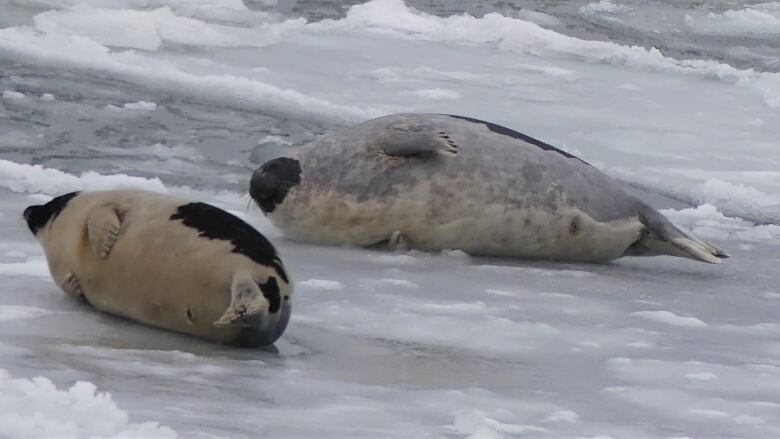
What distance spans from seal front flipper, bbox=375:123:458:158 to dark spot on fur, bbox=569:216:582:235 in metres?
0.48

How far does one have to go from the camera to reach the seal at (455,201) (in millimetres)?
5066

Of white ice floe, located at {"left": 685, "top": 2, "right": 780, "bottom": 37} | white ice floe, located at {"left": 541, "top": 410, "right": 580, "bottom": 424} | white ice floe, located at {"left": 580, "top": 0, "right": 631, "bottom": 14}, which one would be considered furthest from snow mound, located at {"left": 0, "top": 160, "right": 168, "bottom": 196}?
white ice floe, located at {"left": 580, "top": 0, "right": 631, "bottom": 14}

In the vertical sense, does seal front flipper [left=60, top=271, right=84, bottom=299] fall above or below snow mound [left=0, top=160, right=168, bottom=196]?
below

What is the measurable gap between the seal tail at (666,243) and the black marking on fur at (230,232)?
6.69 ft

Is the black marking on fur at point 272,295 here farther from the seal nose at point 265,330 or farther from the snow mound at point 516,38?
the snow mound at point 516,38

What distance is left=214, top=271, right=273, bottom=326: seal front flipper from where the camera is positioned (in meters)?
3.20

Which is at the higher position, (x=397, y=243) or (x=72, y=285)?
(x=397, y=243)

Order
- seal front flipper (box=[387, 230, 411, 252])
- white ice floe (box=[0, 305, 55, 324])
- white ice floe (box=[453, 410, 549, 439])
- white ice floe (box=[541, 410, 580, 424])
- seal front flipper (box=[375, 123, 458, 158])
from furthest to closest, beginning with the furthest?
seal front flipper (box=[375, 123, 458, 158]), seal front flipper (box=[387, 230, 411, 252]), white ice floe (box=[0, 305, 55, 324]), white ice floe (box=[541, 410, 580, 424]), white ice floe (box=[453, 410, 549, 439])

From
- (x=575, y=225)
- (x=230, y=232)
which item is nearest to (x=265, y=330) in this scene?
(x=230, y=232)

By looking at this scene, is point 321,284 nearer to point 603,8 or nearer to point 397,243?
point 397,243

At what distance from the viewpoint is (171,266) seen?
3.48 m

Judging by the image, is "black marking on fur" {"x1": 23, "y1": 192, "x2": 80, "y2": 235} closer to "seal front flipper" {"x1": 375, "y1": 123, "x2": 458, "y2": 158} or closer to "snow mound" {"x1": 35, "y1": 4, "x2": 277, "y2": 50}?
"seal front flipper" {"x1": 375, "y1": 123, "x2": 458, "y2": 158}

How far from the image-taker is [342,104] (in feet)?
24.9

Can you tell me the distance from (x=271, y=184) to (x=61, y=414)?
2.78 m
